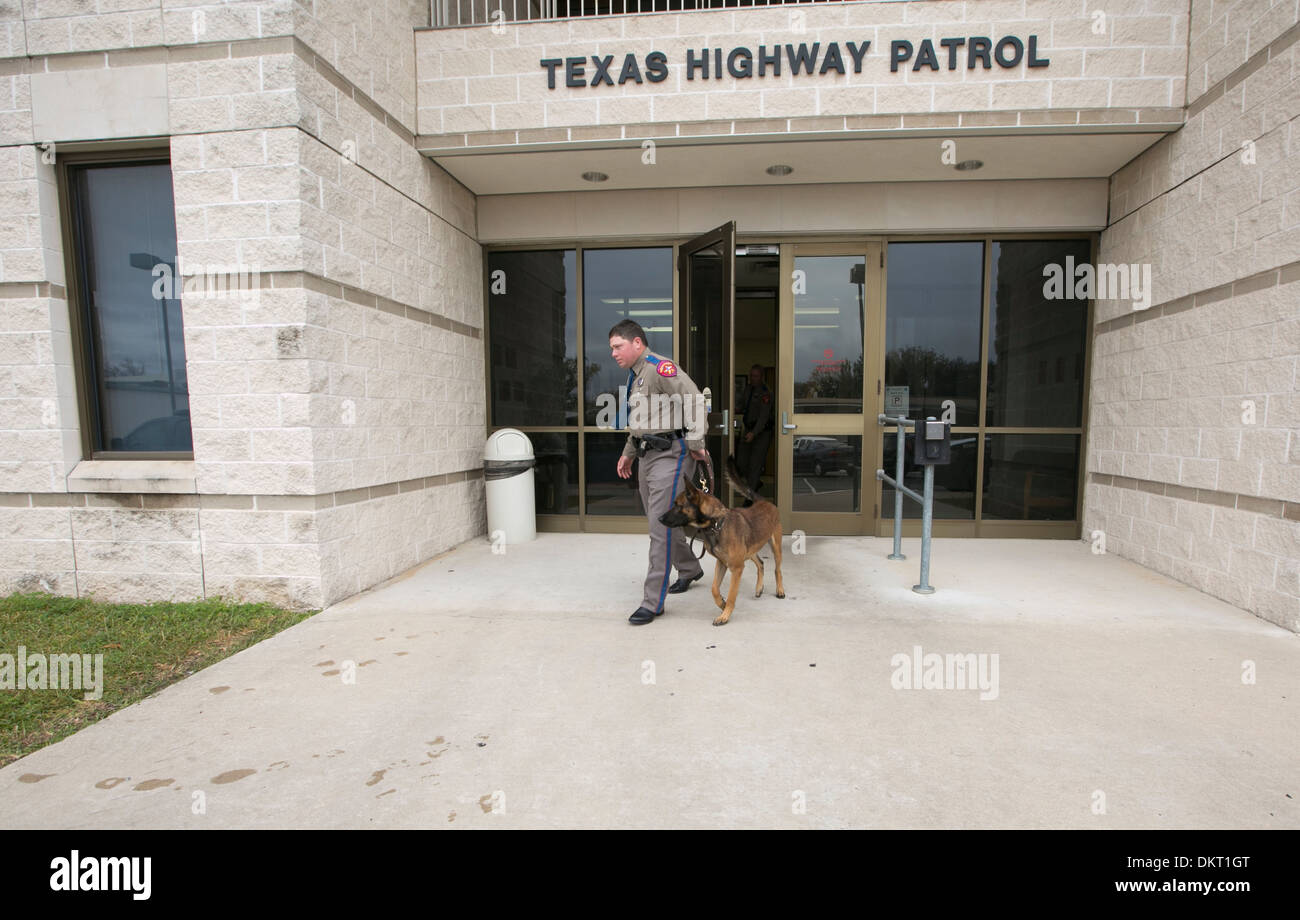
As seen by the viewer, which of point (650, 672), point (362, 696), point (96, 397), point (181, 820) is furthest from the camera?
point (96, 397)

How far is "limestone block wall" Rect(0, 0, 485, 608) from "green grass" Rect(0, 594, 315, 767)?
0.70 feet

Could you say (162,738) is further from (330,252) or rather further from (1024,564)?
(1024,564)

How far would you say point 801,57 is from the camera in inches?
203

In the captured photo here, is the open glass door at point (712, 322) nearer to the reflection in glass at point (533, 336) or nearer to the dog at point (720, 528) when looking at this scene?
the dog at point (720, 528)

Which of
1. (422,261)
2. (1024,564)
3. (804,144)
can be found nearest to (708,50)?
(804,144)

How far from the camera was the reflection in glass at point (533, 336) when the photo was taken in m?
7.01

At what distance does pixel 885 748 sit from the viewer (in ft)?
8.53

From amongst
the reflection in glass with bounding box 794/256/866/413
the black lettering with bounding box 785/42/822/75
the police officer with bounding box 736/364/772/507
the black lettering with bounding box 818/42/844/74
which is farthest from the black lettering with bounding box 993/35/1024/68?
the police officer with bounding box 736/364/772/507

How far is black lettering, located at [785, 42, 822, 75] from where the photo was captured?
514 cm

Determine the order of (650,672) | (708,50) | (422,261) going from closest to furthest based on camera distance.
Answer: (650,672)
(708,50)
(422,261)

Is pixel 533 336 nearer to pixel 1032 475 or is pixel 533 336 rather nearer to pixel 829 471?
pixel 829 471

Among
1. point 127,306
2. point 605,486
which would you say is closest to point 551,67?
point 127,306
